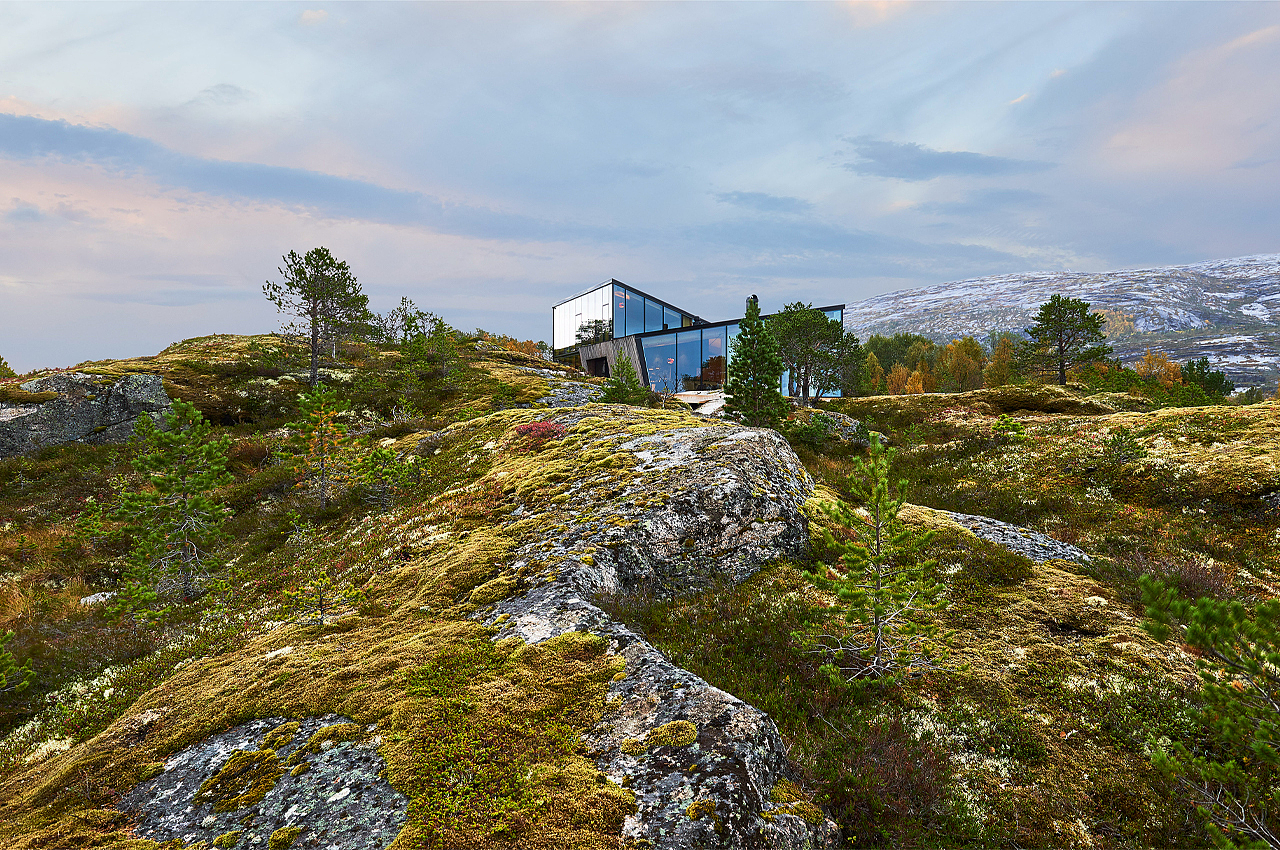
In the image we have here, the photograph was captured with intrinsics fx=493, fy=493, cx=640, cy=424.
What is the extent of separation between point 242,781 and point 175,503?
1188 cm

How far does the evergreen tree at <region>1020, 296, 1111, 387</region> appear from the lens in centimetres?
4081

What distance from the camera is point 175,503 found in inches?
502

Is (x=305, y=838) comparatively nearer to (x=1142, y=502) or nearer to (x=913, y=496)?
(x=913, y=496)

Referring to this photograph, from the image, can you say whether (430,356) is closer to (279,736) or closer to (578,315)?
(578,315)

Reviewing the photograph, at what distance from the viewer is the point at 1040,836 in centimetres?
460

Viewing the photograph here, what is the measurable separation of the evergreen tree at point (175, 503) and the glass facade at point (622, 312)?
46864 mm

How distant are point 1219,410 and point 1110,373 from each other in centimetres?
3402

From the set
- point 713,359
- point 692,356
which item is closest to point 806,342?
point 713,359

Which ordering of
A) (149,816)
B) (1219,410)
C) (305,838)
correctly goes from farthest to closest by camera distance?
(1219,410) → (149,816) → (305,838)

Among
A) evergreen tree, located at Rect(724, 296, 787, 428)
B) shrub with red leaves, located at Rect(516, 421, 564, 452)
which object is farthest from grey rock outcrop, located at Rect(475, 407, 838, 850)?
evergreen tree, located at Rect(724, 296, 787, 428)

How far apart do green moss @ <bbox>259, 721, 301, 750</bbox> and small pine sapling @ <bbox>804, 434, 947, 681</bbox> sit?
19.3 feet

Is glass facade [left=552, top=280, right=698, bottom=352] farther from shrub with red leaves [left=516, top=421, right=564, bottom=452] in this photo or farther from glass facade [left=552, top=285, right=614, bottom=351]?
shrub with red leaves [left=516, top=421, right=564, bottom=452]

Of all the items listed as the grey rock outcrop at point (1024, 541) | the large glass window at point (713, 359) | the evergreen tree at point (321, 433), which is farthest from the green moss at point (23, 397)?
the large glass window at point (713, 359)

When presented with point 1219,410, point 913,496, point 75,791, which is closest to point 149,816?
point 75,791
